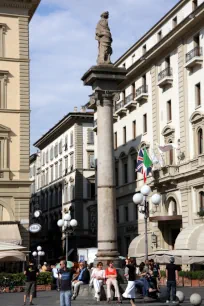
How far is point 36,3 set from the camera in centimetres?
5272

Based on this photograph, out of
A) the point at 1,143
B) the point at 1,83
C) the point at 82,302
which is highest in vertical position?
the point at 1,83

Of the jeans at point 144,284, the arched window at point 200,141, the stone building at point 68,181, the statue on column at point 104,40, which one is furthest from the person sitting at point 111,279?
the stone building at point 68,181

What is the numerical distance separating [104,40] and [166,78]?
990 inches

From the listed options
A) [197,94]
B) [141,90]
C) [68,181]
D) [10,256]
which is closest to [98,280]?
[10,256]

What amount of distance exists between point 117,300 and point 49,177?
75378 millimetres

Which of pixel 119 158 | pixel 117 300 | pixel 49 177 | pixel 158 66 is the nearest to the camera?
pixel 117 300

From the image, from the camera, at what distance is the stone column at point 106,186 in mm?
26141

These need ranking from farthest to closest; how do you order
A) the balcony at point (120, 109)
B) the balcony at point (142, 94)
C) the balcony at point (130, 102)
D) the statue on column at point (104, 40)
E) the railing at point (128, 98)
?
the balcony at point (120, 109), the railing at point (128, 98), the balcony at point (130, 102), the balcony at point (142, 94), the statue on column at point (104, 40)

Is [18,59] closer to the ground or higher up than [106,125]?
higher up

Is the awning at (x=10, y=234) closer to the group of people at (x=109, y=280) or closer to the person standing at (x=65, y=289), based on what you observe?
the group of people at (x=109, y=280)

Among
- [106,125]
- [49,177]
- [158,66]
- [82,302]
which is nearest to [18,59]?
[158,66]

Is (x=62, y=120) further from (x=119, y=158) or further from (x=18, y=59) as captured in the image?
(x=18, y=59)

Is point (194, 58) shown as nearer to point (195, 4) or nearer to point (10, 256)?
point (195, 4)

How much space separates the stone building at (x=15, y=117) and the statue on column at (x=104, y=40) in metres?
23.2
